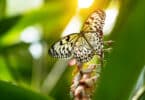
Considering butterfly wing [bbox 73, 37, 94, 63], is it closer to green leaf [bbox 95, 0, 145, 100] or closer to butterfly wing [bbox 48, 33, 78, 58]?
butterfly wing [bbox 48, 33, 78, 58]

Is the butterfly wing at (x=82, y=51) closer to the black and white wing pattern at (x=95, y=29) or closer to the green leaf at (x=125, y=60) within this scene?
the black and white wing pattern at (x=95, y=29)

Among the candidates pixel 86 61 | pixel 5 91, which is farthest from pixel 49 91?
pixel 5 91

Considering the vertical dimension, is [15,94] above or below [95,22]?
below

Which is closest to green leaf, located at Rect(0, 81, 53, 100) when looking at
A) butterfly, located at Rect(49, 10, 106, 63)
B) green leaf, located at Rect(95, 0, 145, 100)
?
green leaf, located at Rect(95, 0, 145, 100)

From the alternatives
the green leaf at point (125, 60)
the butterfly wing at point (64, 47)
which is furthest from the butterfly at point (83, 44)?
the green leaf at point (125, 60)

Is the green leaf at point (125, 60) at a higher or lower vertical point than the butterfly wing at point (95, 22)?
lower

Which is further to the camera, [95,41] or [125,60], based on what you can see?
[95,41]

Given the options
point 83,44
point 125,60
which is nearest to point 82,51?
point 83,44

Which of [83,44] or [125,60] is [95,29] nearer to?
[83,44]
